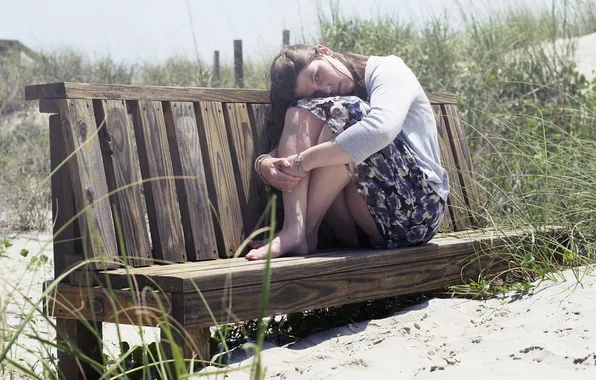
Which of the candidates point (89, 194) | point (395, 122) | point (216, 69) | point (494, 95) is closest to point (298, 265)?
point (395, 122)

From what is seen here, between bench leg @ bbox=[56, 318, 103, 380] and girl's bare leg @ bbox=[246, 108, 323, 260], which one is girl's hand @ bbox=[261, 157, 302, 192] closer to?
girl's bare leg @ bbox=[246, 108, 323, 260]

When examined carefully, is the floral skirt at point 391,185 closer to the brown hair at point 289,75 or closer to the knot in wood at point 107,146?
the brown hair at point 289,75

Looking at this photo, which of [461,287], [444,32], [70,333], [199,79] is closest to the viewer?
[70,333]

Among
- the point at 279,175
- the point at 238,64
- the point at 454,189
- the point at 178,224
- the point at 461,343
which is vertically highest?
the point at 238,64

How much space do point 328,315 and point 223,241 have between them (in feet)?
2.01

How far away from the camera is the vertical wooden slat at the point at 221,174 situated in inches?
141

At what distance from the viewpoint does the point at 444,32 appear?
890 cm

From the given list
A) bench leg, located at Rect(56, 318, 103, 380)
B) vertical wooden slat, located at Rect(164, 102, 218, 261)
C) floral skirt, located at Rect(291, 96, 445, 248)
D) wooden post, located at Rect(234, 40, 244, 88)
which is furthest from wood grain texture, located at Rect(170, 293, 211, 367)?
wooden post, located at Rect(234, 40, 244, 88)

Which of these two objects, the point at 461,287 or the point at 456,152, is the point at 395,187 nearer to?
the point at 461,287

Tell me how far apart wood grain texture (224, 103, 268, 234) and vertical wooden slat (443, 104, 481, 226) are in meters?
1.36

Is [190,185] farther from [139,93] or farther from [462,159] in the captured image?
[462,159]

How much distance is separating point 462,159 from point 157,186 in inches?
78.2

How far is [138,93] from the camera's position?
3.37 m

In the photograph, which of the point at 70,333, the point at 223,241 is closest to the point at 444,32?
the point at 223,241
